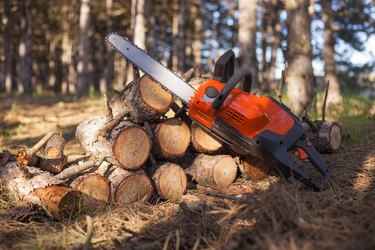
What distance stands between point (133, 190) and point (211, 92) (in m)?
1.09

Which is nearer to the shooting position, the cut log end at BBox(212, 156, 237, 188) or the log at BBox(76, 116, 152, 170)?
the log at BBox(76, 116, 152, 170)

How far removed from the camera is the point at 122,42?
341cm

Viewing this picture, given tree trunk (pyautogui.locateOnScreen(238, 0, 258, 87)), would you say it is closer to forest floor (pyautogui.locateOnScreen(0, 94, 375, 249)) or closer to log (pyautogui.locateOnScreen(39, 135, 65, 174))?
forest floor (pyautogui.locateOnScreen(0, 94, 375, 249))

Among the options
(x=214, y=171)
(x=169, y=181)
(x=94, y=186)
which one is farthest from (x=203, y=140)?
(x=94, y=186)

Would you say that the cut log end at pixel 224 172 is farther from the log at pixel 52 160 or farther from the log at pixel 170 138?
the log at pixel 52 160

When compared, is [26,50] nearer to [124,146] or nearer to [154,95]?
[154,95]

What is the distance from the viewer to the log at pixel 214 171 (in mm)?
3517

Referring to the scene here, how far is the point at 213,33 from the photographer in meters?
25.8

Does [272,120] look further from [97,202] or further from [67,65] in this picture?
[67,65]

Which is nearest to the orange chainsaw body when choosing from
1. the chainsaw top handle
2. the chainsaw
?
the chainsaw

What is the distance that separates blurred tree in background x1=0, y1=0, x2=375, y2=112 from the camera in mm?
6156

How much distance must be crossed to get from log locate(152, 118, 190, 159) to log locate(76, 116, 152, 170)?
0.16 meters

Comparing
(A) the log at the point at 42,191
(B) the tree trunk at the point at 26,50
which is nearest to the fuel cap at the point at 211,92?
(A) the log at the point at 42,191

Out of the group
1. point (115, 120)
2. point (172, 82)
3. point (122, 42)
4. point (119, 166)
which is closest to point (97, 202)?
point (119, 166)
